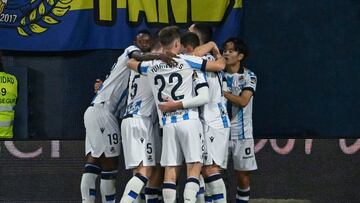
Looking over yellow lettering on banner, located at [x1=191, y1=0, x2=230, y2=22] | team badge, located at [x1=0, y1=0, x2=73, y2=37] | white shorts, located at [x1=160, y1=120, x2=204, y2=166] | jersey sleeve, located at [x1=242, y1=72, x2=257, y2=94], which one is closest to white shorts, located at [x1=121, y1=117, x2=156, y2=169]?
white shorts, located at [x1=160, y1=120, x2=204, y2=166]

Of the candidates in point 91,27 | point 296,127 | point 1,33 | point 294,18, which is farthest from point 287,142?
point 1,33

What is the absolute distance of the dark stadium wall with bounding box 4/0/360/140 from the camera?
12727mm

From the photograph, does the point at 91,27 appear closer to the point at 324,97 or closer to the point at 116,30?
the point at 116,30

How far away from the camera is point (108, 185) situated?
11.1 meters

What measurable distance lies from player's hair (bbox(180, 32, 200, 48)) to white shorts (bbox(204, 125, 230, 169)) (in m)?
0.81

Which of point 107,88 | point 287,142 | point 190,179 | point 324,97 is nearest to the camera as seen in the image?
point 190,179

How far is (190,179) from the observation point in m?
10.2

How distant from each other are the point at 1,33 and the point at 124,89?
208 centimetres

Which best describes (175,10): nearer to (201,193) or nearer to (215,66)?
(215,66)

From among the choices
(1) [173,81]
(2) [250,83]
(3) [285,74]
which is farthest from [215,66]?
(3) [285,74]

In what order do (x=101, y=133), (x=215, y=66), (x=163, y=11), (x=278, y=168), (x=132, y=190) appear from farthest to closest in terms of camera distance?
(x=163, y=11) < (x=278, y=168) < (x=101, y=133) < (x=215, y=66) < (x=132, y=190)

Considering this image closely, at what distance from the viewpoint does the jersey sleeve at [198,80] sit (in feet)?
33.8

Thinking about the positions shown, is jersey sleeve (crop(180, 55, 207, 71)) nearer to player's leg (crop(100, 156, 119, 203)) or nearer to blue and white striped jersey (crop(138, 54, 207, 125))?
blue and white striped jersey (crop(138, 54, 207, 125))

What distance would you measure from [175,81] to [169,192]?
3.40 ft
